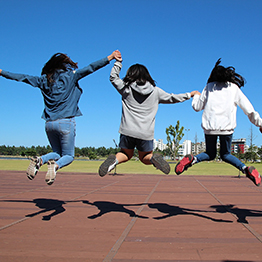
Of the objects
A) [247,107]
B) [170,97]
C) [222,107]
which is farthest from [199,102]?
[247,107]

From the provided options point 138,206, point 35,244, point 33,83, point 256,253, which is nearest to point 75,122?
point 33,83

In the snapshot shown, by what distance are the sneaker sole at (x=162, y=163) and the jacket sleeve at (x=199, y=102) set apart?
103cm

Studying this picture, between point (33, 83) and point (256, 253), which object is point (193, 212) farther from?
point (33, 83)

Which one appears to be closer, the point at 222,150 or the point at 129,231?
the point at 129,231

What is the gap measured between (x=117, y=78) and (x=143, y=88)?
402 mm

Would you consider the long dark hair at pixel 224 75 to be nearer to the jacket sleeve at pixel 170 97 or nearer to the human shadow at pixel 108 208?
the jacket sleeve at pixel 170 97

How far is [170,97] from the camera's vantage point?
4.28 metres

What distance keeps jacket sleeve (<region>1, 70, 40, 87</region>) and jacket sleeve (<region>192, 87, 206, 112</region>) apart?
2449mm

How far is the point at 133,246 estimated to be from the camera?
2.99m

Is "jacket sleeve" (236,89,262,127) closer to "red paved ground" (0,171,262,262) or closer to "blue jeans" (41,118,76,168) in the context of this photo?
"red paved ground" (0,171,262,262)

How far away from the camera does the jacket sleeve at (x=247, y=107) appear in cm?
407

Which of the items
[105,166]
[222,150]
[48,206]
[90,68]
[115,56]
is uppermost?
[115,56]

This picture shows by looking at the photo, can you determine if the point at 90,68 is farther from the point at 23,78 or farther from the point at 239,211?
the point at 239,211

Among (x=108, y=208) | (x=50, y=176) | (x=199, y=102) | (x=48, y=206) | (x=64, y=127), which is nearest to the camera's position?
(x=50, y=176)
